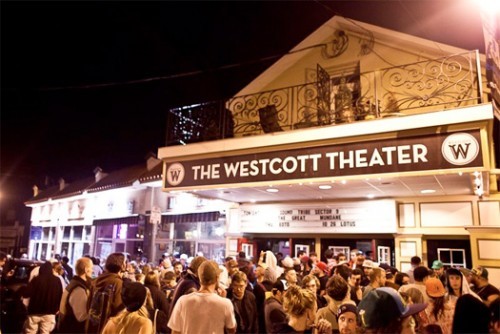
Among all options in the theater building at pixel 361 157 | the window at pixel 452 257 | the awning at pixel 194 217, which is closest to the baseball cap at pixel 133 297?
the theater building at pixel 361 157

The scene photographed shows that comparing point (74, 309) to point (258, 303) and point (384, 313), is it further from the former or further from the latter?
point (384, 313)

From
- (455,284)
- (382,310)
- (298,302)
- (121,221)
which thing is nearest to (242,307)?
(298,302)

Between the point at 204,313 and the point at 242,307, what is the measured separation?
4.79 feet

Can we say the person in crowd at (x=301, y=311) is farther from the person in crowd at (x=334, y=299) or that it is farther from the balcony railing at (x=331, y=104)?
the balcony railing at (x=331, y=104)

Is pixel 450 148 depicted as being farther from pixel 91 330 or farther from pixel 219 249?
pixel 219 249

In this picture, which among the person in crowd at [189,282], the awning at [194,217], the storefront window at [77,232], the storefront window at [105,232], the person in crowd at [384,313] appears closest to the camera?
the person in crowd at [384,313]

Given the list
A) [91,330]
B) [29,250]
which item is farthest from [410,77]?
[29,250]

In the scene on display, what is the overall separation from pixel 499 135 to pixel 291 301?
846cm

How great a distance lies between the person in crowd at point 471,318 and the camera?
7.63 feet

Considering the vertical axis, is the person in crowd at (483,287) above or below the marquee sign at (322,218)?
below

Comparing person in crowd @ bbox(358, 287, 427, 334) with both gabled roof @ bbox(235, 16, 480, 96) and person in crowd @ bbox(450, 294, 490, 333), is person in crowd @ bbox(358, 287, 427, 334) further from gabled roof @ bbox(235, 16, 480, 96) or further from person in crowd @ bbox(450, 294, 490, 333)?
gabled roof @ bbox(235, 16, 480, 96)

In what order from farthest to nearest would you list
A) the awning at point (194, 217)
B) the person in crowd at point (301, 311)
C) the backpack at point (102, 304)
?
the awning at point (194, 217)
the backpack at point (102, 304)
the person in crowd at point (301, 311)

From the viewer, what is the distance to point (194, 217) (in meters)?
14.0

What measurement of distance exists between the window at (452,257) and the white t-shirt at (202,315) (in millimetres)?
7660
